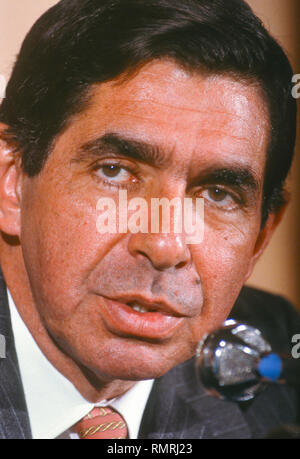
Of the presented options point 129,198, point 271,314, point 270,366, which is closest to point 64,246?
point 129,198

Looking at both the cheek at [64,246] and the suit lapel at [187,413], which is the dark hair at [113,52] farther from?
the suit lapel at [187,413]

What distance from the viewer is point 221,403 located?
1312 mm

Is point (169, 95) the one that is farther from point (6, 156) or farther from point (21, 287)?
point (21, 287)

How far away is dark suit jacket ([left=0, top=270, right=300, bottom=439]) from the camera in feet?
4.13

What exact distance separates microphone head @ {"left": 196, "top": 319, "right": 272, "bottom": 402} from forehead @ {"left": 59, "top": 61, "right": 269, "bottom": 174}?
35 cm

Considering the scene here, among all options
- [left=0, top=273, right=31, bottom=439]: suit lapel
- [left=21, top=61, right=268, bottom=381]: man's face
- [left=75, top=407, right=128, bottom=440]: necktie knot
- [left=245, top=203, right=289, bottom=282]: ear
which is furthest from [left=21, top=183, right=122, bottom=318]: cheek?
[left=245, top=203, right=289, bottom=282]: ear

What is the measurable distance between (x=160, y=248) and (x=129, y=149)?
0.19m

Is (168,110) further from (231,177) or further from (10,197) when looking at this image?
(10,197)

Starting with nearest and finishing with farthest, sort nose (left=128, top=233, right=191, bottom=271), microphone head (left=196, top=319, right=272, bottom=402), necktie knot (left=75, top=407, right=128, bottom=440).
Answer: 1. microphone head (left=196, top=319, right=272, bottom=402)
2. nose (left=128, top=233, right=191, bottom=271)
3. necktie knot (left=75, top=407, right=128, bottom=440)

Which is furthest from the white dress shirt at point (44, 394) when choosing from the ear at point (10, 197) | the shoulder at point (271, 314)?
the shoulder at point (271, 314)

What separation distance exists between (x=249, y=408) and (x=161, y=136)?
2.08 feet

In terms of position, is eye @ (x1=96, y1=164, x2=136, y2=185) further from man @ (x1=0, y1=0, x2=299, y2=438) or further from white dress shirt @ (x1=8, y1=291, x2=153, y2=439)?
white dress shirt @ (x1=8, y1=291, x2=153, y2=439)
